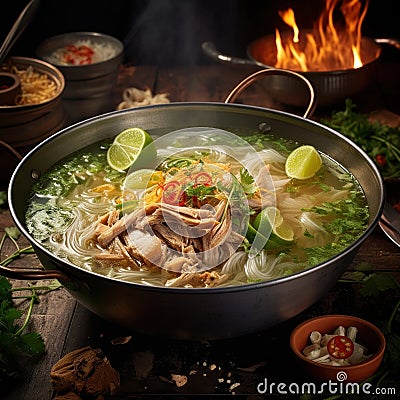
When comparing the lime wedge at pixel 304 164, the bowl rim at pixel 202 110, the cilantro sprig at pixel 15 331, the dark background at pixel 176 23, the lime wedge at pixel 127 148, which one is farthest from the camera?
the dark background at pixel 176 23

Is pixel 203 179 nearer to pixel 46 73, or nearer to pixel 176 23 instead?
pixel 46 73

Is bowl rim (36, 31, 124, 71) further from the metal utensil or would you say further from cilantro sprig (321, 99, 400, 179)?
cilantro sprig (321, 99, 400, 179)

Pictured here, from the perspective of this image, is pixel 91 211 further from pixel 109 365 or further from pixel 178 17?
pixel 178 17

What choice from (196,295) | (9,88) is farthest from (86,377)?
(9,88)

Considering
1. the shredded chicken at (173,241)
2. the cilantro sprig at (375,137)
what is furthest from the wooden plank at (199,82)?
the shredded chicken at (173,241)

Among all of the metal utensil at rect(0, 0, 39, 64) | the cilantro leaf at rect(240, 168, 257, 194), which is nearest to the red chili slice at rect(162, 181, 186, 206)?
the cilantro leaf at rect(240, 168, 257, 194)

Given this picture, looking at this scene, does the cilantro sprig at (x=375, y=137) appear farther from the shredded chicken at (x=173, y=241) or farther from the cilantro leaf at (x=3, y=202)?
the cilantro leaf at (x=3, y=202)

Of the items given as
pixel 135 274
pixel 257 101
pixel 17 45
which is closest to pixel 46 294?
pixel 135 274
